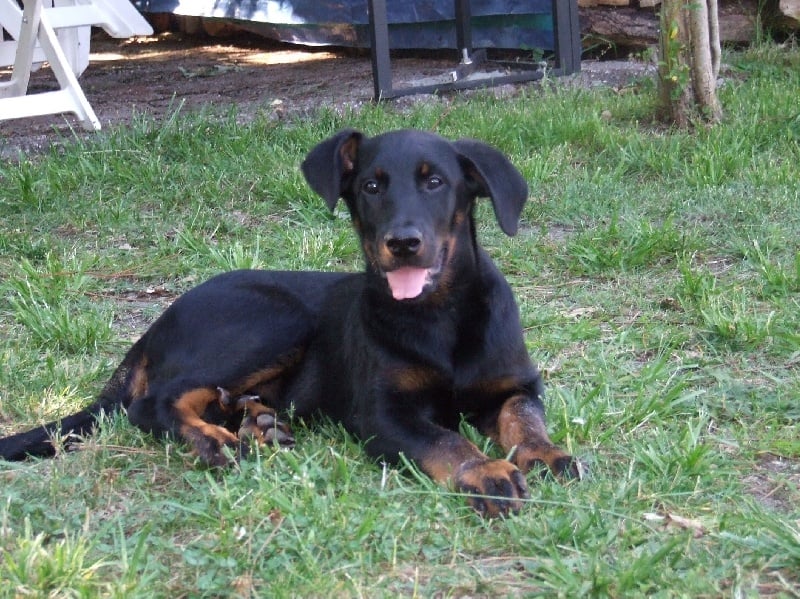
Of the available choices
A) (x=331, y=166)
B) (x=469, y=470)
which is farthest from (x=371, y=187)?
(x=469, y=470)

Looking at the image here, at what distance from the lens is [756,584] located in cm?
227

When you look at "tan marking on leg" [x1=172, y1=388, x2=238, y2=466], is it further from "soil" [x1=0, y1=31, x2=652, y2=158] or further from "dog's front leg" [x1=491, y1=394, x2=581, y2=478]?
"soil" [x1=0, y1=31, x2=652, y2=158]

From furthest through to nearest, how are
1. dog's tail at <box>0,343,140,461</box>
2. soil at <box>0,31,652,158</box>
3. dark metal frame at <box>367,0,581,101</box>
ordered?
soil at <box>0,31,652,158</box>, dark metal frame at <box>367,0,581,101</box>, dog's tail at <box>0,343,140,461</box>

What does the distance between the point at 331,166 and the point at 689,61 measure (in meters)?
3.91

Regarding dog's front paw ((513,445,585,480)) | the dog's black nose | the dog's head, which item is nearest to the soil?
the dog's head

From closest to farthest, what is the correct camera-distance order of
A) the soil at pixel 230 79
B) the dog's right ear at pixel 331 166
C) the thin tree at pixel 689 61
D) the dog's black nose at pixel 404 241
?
the dog's black nose at pixel 404 241, the dog's right ear at pixel 331 166, the thin tree at pixel 689 61, the soil at pixel 230 79

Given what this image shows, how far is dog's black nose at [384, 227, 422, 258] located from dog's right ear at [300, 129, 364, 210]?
11.5 inches

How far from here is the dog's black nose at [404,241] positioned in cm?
303

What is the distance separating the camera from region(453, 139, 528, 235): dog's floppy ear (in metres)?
3.22

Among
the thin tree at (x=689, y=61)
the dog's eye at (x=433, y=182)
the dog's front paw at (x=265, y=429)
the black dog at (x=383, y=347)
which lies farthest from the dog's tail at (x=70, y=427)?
the thin tree at (x=689, y=61)

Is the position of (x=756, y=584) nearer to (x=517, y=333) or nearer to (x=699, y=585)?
(x=699, y=585)

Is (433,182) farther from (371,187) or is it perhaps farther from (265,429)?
(265,429)

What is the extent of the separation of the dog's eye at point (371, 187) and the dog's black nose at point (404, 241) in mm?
243

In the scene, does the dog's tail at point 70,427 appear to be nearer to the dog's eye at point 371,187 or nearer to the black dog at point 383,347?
the black dog at point 383,347
